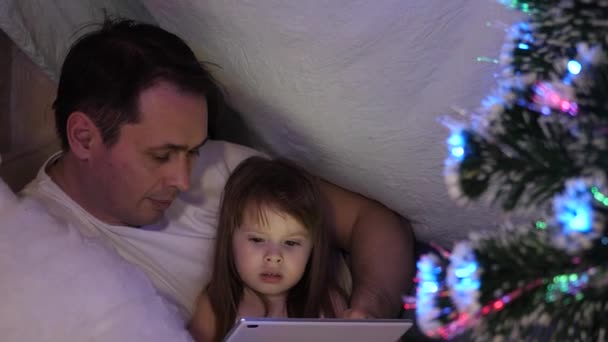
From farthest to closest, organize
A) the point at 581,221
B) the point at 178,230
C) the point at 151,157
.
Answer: the point at 178,230, the point at 151,157, the point at 581,221

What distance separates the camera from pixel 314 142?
1.58 m

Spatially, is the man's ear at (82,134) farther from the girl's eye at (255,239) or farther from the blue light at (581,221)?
the blue light at (581,221)

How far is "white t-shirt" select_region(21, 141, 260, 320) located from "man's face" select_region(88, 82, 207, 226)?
0.16 feet

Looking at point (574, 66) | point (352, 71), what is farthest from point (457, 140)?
point (352, 71)

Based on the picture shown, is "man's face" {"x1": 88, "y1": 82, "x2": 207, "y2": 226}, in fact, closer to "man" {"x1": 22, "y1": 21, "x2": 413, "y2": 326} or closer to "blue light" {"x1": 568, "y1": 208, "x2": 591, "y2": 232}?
"man" {"x1": 22, "y1": 21, "x2": 413, "y2": 326}

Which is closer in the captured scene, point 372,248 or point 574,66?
point 574,66

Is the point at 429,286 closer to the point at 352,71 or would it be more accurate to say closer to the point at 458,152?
the point at 458,152

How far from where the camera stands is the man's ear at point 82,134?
1507 millimetres

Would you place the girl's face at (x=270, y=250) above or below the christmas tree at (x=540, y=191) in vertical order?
below

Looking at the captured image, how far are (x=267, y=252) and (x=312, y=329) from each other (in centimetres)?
30

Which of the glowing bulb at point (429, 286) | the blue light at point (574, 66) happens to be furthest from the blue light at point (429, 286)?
the blue light at point (574, 66)

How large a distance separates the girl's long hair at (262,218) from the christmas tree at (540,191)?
2.88 feet

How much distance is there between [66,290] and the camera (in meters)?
1.16

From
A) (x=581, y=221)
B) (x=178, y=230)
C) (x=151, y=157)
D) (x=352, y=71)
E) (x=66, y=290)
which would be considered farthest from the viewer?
(x=178, y=230)
